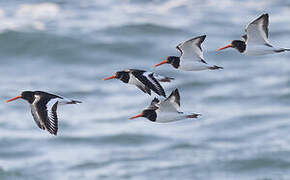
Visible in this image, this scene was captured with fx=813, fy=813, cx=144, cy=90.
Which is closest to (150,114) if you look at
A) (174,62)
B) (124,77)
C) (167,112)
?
(167,112)

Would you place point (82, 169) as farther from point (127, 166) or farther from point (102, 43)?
point (102, 43)

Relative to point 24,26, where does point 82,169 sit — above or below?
below

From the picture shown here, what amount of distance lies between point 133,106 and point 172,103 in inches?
1510

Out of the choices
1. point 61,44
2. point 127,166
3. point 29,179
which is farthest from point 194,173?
point 61,44

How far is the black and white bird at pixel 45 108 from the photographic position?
37.9 ft

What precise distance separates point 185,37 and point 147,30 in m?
3.59

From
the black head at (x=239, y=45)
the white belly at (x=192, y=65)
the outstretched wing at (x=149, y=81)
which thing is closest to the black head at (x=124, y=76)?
the outstretched wing at (x=149, y=81)

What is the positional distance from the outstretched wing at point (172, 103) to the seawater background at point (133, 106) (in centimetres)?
3304

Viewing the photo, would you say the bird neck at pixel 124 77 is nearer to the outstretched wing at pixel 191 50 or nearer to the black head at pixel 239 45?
the outstretched wing at pixel 191 50

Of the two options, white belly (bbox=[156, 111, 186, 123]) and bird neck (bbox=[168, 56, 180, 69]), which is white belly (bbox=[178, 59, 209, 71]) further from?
white belly (bbox=[156, 111, 186, 123])

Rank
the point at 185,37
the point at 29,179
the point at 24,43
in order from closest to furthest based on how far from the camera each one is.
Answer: the point at 29,179
the point at 24,43
the point at 185,37

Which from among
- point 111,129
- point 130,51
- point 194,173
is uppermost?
point 130,51

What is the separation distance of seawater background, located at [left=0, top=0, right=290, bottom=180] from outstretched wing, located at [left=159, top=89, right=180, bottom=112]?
108 feet

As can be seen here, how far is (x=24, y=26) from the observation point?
186 ft
